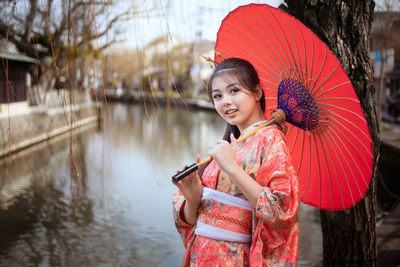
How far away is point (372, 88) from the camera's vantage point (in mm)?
2406

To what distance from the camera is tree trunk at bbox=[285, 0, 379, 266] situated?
2.36 metres

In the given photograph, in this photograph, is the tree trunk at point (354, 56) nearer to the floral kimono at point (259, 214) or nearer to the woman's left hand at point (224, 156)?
the floral kimono at point (259, 214)

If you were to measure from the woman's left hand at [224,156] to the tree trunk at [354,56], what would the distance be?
49.6 inches

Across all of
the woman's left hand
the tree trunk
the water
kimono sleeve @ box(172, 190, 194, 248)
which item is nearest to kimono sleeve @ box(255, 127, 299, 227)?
the woman's left hand

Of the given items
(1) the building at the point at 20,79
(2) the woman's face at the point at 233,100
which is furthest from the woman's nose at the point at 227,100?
(1) the building at the point at 20,79

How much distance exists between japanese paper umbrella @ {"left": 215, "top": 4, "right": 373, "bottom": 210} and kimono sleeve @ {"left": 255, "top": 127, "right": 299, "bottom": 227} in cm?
24

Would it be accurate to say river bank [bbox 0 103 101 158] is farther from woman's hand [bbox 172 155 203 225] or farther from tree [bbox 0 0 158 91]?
woman's hand [bbox 172 155 203 225]

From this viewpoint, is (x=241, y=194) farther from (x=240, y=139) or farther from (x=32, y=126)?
(x=32, y=126)

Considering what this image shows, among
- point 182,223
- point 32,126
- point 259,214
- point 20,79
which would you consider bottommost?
point 32,126

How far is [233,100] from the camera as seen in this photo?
5.16 ft

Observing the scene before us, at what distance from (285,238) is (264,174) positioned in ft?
0.76

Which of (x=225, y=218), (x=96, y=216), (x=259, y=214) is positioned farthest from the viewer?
(x=96, y=216)

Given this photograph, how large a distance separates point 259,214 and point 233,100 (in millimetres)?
460

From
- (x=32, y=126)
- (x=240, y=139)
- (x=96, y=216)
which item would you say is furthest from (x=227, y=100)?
(x=32, y=126)
